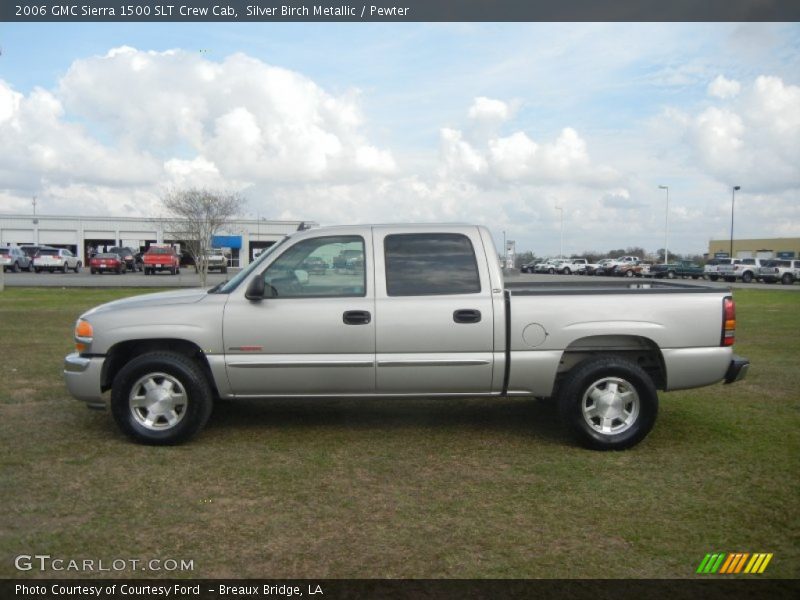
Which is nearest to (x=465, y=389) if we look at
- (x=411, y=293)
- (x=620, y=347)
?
(x=411, y=293)

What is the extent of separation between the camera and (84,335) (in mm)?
6062

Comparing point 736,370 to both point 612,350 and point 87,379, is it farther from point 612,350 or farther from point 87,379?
point 87,379

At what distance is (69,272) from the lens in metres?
47.3

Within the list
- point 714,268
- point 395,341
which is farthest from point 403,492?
A: point 714,268

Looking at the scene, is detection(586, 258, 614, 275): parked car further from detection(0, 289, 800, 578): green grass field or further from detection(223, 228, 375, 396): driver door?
detection(223, 228, 375, 396): driver door

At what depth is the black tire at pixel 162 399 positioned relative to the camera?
19.4 ft

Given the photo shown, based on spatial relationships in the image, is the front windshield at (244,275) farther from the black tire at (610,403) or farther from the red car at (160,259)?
the red car at (160,259)

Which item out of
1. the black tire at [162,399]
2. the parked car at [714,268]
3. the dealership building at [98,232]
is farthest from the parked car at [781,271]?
the black tire at [162,399]

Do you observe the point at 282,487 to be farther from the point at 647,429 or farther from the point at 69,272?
the point at 69,272

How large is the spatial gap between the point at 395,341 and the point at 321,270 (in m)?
0.86

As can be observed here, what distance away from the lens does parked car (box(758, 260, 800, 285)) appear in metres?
47.2

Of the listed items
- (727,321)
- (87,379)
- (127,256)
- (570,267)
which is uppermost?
(127,256)
